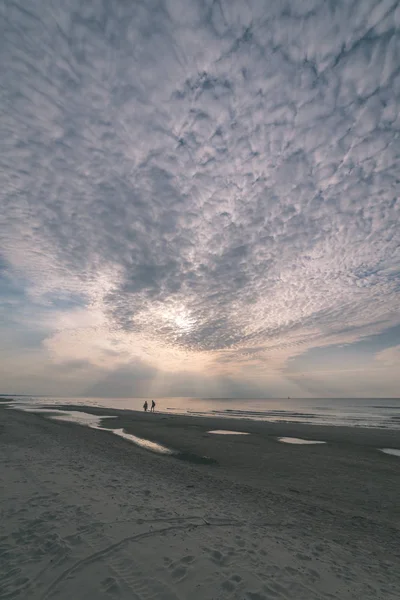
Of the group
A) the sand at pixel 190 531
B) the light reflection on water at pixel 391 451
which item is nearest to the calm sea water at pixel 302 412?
the light reflection on water at pixel 391 451

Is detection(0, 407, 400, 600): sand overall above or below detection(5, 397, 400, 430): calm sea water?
below

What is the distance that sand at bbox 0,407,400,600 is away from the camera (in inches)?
225

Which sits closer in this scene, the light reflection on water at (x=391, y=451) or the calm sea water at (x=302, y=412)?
the light reflection on water at (x=391, y=451)

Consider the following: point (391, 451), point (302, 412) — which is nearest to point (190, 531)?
point (391, 451)

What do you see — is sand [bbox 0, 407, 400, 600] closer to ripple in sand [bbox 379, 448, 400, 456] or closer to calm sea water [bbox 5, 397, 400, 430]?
ripple in sand [bbox 379, 448, 400, 456]

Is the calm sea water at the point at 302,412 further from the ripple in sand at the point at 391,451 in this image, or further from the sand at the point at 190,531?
the sand at the point at 190,531

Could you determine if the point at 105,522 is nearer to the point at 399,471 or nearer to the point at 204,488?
the point at 204,488

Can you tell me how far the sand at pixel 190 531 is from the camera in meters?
5.73

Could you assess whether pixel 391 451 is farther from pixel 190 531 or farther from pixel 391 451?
pixel 190 531

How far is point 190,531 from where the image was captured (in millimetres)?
8055

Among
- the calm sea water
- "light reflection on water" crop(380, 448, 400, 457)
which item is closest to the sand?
"light reflection on water" crop(380, 448, 400, 457)

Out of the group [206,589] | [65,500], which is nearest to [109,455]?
[65,500]

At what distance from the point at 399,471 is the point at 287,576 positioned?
16.1 metres

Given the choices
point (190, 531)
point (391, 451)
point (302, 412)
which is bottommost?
point (190, 531)
